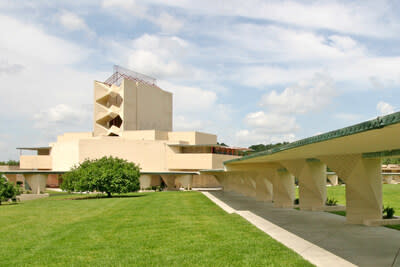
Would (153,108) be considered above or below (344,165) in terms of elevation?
above

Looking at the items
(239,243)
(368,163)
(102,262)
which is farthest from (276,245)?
(368,163)

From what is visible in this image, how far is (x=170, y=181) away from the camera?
2660 inches

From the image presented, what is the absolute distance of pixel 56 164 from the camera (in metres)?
68.8

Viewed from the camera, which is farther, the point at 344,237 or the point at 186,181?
the point at 186,181

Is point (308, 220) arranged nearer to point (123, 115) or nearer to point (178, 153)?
point (178, 153)

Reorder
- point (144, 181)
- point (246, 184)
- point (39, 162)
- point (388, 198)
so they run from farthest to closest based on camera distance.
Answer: point (39, 162)
point (144, 181)
point (246, 184)
point (388, 198)

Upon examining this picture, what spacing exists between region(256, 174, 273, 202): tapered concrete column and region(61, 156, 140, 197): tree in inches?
578

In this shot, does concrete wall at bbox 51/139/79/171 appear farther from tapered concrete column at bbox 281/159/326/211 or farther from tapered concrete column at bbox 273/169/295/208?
tapered concrete column at bbox 281/159/326/211

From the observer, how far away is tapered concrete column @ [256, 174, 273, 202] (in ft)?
111

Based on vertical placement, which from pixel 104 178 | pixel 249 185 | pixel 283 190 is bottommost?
pixel 249 185

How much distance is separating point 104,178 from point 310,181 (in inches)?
945

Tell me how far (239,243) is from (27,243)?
24.0 feet

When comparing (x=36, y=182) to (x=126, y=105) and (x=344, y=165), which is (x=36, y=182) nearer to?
(x=126, y=105)

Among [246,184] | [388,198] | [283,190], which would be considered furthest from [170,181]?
[283,190]
